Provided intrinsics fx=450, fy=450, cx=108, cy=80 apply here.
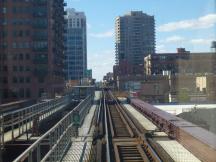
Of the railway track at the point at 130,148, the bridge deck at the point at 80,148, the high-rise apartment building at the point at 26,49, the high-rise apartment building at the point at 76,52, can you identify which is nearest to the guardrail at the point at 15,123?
the bridge deck at the point at 80,148

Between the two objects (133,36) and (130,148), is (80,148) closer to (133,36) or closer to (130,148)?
(130,148)

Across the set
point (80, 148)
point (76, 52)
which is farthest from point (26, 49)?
point (80, 148)

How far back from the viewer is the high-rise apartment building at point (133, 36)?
79331 mm

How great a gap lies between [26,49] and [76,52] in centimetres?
2525

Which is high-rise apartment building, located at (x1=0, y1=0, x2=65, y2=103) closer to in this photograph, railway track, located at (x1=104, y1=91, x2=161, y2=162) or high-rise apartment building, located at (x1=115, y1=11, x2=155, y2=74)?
high-rise apartment building, located at (x1=115, y1=11, x2=155, y2=74)

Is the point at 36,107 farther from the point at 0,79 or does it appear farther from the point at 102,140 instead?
the point at 0,79

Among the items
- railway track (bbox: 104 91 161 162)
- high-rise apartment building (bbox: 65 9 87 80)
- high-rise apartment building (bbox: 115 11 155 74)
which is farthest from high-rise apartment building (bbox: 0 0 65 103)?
railway track (bbox: 104 91 161 162)

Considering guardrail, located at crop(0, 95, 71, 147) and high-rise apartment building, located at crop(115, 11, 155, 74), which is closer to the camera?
guardrail, located at crop(0, 95, 71, 147)

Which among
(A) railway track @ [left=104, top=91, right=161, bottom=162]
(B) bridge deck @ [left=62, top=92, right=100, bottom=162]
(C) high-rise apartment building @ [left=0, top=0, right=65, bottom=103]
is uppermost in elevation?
(C) high-rise apartment building @ [left=0, top=0, right=65, bottom=103]

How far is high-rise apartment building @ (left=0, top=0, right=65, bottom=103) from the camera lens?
68.4 m

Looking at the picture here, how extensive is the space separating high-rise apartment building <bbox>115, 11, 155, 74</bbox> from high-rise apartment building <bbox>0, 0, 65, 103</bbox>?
13.8m

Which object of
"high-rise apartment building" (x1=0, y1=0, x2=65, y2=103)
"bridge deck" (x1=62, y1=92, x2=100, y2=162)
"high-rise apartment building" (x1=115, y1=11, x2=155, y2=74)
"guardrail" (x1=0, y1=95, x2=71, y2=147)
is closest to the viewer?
"bridge deck" (x1=62, y1=92, x2=100, y2=162)

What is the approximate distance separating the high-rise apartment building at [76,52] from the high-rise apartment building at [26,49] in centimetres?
1954

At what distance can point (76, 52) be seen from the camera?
94188 millimetres
